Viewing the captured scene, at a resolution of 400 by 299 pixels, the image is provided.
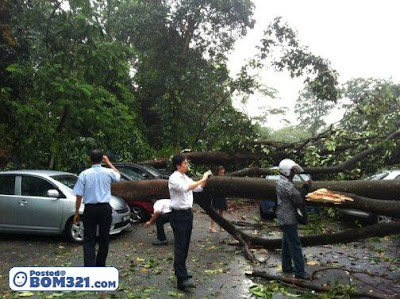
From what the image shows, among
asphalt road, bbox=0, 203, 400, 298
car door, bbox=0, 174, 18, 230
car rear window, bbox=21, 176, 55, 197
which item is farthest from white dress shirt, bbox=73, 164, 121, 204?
car door, bbox=0, 174, 18, 230

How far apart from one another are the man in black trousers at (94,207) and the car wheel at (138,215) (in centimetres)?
448

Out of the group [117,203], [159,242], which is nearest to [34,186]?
[117,203]

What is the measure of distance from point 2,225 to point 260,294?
608 centimetres

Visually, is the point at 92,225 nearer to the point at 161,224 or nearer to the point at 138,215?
the point at 161,224

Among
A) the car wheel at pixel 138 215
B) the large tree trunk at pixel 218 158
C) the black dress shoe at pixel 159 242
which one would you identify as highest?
the large tree trunk at pixel 218 158

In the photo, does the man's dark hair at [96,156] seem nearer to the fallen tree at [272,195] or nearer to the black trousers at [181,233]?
the black trousers at [181,233]

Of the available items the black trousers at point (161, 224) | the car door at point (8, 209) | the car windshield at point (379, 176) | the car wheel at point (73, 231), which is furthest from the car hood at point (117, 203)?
the car windshield at point (379, 176)

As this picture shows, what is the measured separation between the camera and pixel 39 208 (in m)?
7.96

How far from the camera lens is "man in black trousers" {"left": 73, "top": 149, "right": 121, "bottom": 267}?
18.0 ft

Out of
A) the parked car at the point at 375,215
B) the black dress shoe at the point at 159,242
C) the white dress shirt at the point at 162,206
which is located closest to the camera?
the white dress shirt at the point at 162,206

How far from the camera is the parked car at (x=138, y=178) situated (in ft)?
33.1

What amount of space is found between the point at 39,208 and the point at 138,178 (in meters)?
3.24

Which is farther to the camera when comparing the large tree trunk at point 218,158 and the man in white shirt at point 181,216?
the large tree trunk at point 218,158

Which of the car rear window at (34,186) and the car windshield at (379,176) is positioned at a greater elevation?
the car windshield at (379,176)
